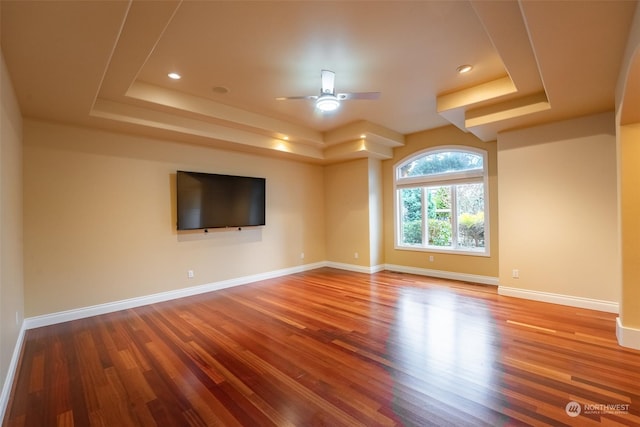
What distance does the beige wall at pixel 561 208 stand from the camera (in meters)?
3.68

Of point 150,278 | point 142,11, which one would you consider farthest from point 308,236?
point 142,11

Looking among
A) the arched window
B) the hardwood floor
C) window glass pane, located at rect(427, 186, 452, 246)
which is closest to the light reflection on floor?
the hardwood floor

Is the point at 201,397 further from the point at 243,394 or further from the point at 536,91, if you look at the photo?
the point at 536,91

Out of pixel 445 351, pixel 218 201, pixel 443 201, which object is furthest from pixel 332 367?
pixel 443 201

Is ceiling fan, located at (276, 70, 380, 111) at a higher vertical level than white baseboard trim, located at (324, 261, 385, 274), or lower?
higher

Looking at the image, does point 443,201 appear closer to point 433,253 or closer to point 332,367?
point 433,253

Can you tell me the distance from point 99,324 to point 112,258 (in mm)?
902

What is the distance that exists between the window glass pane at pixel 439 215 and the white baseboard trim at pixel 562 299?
4.89ft

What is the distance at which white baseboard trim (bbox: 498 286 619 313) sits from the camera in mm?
3673

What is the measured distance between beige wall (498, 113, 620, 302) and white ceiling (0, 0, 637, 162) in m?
0.35

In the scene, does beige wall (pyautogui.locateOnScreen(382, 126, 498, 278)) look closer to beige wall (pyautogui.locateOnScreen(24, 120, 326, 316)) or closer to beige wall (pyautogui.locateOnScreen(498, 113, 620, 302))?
beige wall (pyautogui.locateOnScreen(498, 113, 620, 302))

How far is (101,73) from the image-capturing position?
252cm

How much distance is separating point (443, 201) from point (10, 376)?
6239mm

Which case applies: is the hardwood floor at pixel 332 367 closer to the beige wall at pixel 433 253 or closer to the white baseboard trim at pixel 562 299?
the white baseboard trim at pixel 562 299
